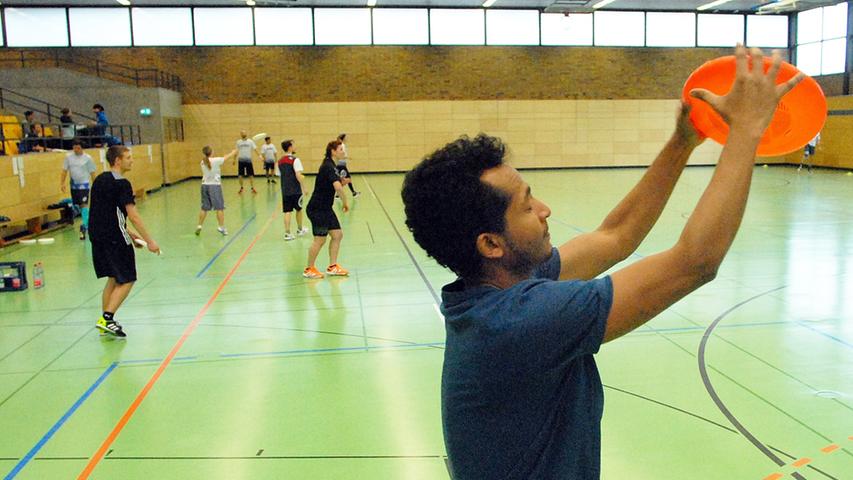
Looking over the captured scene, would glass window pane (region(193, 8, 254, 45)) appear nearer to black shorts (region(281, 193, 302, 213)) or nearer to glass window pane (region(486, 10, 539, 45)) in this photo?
glass window pane (region(486, 10, 539, 45))

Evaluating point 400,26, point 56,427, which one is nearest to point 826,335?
point 56,427

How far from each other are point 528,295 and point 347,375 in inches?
A: 210

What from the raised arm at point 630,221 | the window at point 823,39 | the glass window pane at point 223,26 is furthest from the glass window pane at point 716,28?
the raised arm at point 630,221

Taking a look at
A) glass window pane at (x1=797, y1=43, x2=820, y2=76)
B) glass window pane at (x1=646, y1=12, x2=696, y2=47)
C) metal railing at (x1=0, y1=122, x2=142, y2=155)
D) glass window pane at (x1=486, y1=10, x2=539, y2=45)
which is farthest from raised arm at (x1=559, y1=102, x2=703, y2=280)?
glass window pane at (x1=797, y1=43, x2=820, y2=76)

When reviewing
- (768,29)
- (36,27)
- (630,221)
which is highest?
(36,27)

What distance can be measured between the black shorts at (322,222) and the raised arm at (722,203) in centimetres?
994

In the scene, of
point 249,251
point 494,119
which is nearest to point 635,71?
point 494,119

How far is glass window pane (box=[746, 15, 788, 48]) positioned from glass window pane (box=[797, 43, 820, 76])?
99 centimetres

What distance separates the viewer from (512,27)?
113 ft

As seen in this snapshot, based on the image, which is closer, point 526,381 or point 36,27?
point 526,381

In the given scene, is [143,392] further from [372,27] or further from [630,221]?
[372,27]

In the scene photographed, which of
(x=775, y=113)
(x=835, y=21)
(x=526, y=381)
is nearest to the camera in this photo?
(x=526, y=381)

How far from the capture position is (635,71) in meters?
35.3

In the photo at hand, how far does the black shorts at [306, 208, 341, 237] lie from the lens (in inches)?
446
